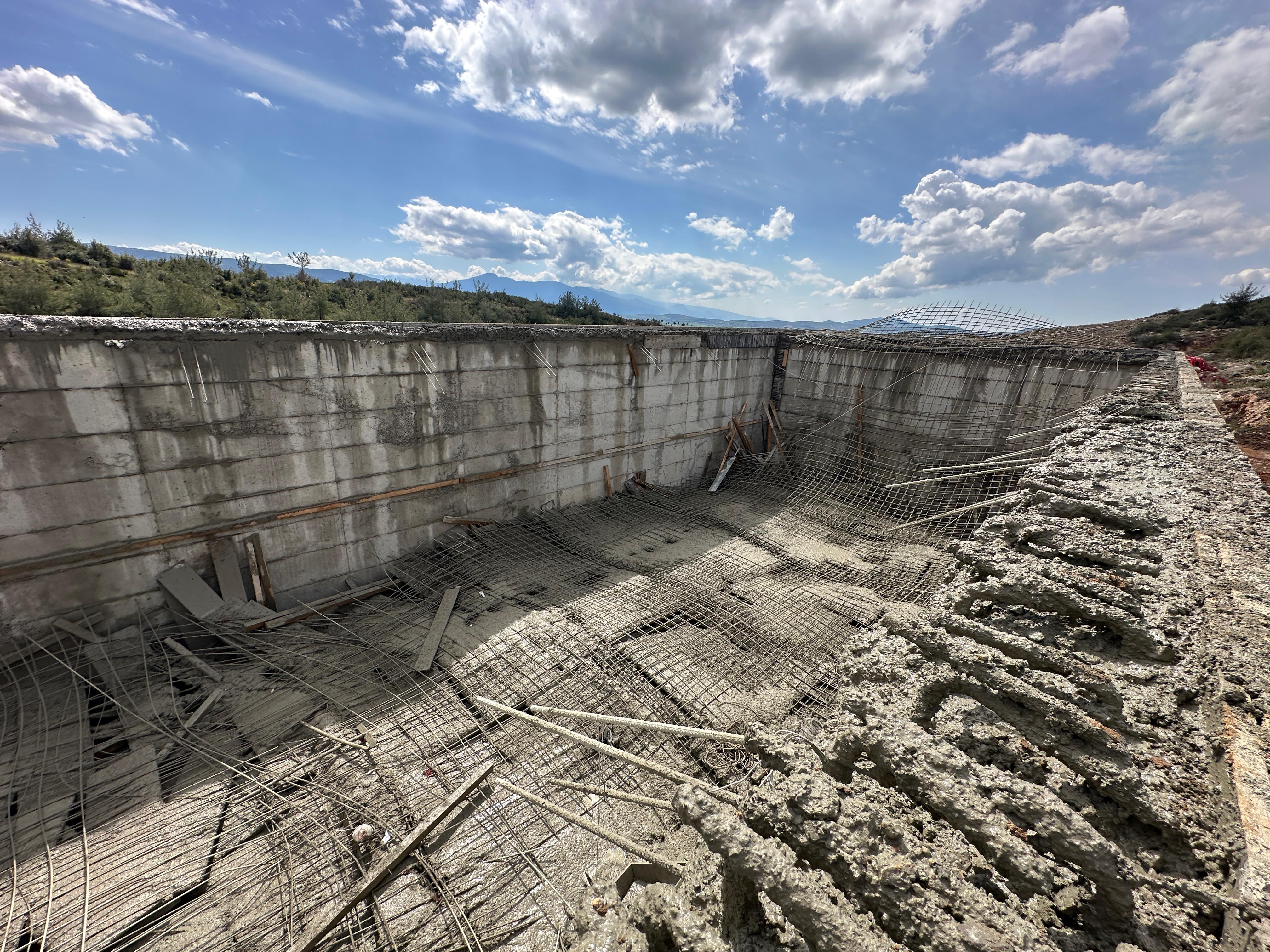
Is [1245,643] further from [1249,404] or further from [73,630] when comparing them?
[1249,404]

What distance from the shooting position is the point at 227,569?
4938 millimetres

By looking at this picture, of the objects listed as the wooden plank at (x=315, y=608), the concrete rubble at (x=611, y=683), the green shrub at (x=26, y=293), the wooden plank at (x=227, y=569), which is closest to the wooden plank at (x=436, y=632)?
Answer: the concrete rubble at (x=611, y=683)

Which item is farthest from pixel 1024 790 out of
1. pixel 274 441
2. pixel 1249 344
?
pixel 1249 344

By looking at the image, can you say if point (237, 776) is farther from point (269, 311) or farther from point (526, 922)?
point (269, 311)

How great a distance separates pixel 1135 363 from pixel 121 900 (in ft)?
38.3

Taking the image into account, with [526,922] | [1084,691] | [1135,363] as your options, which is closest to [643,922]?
[526,922]

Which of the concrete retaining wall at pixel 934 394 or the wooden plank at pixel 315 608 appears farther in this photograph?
the concrete retaining wall at pixel 934 394

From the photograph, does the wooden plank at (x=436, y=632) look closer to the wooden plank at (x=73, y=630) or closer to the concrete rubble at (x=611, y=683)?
the concrete rubble at (x=611, y=683)

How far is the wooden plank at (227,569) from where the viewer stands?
192 inches

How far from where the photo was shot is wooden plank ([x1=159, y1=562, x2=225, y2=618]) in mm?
4652

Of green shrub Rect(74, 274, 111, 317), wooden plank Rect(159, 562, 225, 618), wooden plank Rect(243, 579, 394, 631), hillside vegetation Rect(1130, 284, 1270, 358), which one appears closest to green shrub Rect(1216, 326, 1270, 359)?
hillside vegetation Rect(1130, 284, 1270, 358)

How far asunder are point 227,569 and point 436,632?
7.07 feet

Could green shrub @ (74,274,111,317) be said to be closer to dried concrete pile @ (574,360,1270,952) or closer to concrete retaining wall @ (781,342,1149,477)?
concrete retaining wall @ (781,342,1149,477)

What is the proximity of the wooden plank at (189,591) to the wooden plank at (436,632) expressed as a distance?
2.02 meters
